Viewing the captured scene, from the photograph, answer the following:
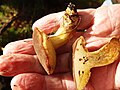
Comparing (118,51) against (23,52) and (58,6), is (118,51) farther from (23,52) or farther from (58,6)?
(58,6)

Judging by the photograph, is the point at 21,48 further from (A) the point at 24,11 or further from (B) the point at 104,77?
(A) the point at 24,11

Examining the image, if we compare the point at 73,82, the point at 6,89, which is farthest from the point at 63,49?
the point at 6,89

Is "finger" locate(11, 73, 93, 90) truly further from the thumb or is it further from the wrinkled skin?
the thumb

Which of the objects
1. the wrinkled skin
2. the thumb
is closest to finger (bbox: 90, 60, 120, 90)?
the wrinkled skin

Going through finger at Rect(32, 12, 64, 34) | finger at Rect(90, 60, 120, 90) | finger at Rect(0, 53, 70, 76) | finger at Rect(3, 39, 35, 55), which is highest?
finger at Rect(32, 12, 64, 34)

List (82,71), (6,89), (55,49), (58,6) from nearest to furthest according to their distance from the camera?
(82,71)
(55,49)
(6,89)
(58,6)

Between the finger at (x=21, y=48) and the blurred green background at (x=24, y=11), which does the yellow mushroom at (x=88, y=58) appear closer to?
the finger at (x=21, y=48)

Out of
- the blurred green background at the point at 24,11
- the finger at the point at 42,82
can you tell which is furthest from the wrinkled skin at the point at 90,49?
the blurred green background at the point at 24,11
